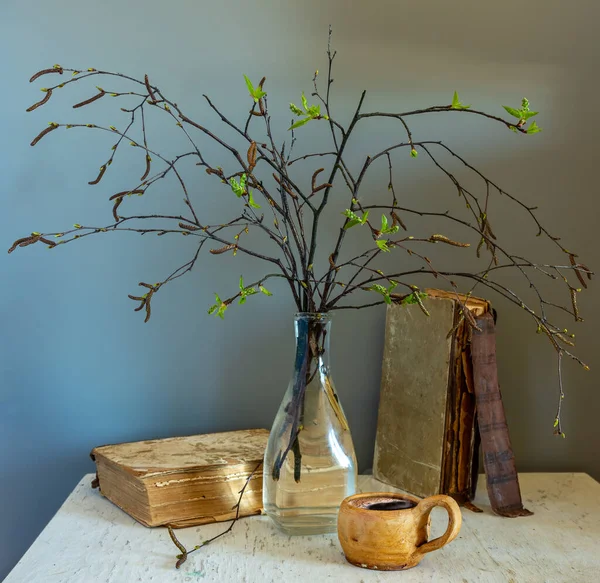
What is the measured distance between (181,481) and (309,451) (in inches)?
7.1

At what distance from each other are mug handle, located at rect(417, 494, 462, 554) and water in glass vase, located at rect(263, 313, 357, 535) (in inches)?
5.5

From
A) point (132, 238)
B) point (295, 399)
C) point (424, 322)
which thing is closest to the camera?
point (295, 399)

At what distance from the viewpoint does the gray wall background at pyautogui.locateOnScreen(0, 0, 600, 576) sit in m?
1.10

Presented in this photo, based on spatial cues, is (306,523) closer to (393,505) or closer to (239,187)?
(393,505)

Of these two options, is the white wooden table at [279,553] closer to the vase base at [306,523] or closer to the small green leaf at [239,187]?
the vase base at [306,523]

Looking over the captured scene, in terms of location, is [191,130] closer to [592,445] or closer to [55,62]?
[55,62]

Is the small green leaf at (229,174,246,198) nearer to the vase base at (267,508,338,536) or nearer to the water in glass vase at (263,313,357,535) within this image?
the water in glass vase at (263,313,357,535)

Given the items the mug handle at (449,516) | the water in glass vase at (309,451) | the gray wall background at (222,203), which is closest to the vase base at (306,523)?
the water in glass vase at (309,451)

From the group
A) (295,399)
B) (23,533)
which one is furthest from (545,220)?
(23,533)

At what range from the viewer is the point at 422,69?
1146mm

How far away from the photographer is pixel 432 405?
0.98 meters

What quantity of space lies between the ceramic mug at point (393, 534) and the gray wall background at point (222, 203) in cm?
42

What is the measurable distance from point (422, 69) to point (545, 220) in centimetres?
35

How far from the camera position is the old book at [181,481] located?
854mm
